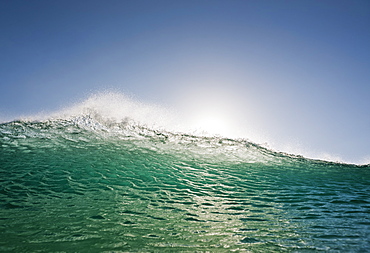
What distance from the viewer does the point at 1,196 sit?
6.17 meters

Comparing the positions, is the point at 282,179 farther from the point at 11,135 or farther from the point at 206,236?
the point at 11,135

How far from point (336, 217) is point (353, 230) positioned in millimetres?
1012

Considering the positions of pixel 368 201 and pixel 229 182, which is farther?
pixel 229 182

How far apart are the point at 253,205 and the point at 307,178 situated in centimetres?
585

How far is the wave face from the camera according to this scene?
3.51 metres

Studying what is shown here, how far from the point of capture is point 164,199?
6492 millimetres

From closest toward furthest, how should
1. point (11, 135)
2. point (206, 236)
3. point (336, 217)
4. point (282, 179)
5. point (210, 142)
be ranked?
point (206, 236) → point (336, 217) → point (282, 179) → point (11, 135) → point (210, 142)

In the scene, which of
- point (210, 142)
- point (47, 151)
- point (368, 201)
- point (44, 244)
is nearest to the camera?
point (44, 244)

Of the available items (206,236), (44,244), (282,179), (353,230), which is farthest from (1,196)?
(282,179)

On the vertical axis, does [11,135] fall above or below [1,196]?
above

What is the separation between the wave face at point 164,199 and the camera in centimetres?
351

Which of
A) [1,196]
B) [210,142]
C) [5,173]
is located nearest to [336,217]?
[1,196]

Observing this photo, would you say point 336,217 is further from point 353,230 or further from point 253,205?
point 253,205

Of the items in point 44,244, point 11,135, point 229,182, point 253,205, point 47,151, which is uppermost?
point 11,135
